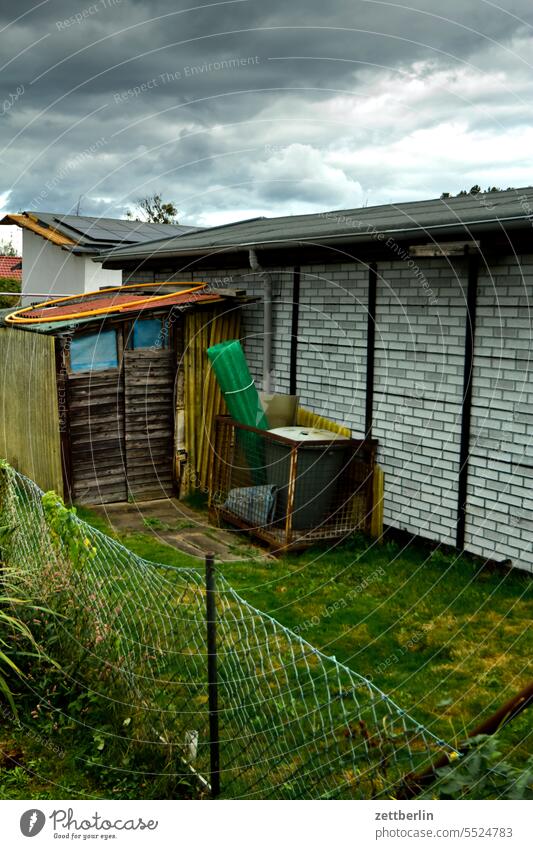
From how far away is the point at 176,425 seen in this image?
35.0 feet

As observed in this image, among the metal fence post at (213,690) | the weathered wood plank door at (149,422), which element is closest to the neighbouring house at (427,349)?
the weathered wood plank door at (149,422)

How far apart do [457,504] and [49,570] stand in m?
4.13

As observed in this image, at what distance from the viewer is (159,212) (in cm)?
3919

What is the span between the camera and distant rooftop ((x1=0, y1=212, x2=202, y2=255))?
68.2 feet

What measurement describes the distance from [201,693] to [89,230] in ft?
60.6

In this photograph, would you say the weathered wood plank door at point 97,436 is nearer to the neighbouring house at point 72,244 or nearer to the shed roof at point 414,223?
the shed roof at point 414,223

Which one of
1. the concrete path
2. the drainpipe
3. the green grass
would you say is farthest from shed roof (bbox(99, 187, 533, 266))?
the concrete path

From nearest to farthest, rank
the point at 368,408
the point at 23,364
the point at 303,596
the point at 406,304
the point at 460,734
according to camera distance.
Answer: the point at 460,734 < the point at 303,596 < the point at 406,304 < the point at 368,408 < the point at 23,364

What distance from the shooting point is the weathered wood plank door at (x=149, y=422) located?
1031cm

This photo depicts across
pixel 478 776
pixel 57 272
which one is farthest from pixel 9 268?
pixel 478 776

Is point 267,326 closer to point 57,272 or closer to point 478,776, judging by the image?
point 478,776
